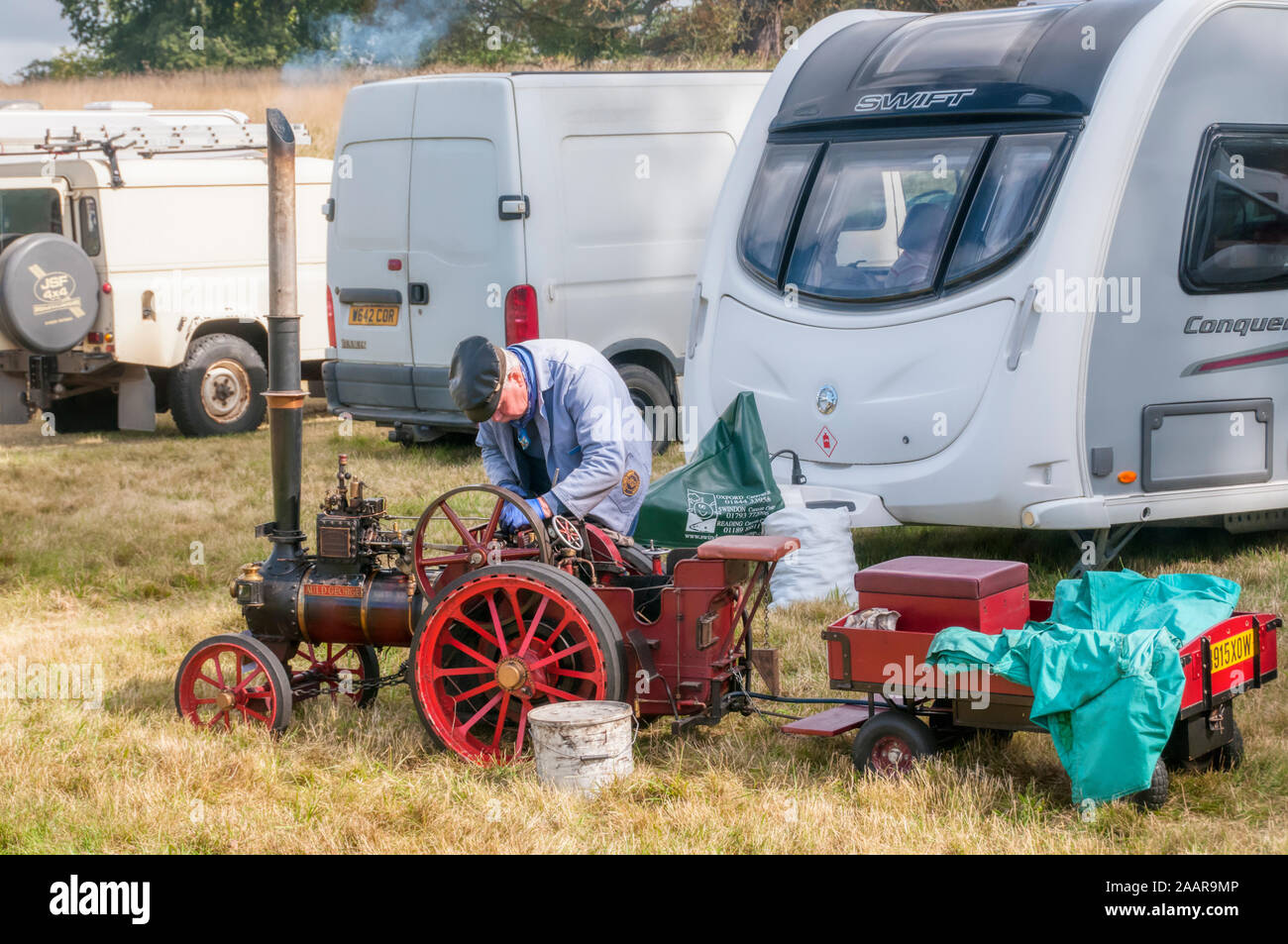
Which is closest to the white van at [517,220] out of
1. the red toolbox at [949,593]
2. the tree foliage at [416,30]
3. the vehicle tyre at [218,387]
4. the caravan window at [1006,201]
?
the vehicle tyre at [218,387]

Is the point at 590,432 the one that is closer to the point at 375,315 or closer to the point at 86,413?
the point at 375,315

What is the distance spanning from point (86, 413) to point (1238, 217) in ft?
37.1

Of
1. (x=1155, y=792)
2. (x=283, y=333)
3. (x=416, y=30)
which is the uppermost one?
(x=416, y=30)

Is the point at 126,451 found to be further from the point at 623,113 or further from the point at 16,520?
the point at 623,113

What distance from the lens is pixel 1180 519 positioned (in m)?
7.21

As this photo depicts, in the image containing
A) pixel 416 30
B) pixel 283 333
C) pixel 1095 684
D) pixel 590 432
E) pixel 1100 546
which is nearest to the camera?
pixel 1095 684

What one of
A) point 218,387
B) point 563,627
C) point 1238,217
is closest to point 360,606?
point 563,627

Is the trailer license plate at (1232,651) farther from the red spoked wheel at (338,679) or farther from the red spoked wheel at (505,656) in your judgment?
the red spoked wheel at (338,679)

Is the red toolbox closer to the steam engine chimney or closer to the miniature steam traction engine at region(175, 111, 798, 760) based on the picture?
the miniature steam traction engine at region(175, 111, 798, 760)

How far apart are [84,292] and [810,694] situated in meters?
8.83

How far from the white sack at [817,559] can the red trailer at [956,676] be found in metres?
2.08

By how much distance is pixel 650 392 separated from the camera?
37.9ft

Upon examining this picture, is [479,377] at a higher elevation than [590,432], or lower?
higher

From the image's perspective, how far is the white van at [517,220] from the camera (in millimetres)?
10727
